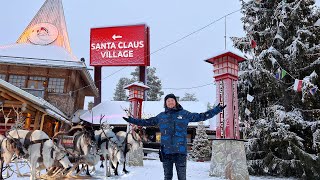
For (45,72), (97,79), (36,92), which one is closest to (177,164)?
(36,92)

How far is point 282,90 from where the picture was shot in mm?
12297

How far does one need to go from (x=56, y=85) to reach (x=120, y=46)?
35.7 ft

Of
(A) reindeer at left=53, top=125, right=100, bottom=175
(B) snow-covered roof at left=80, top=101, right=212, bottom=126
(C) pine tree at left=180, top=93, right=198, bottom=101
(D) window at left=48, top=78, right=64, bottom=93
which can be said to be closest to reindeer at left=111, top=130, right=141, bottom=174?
(A) reindeer at left=53, top=125, right=100, bottom=175

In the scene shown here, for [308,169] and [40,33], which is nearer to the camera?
[308,169]

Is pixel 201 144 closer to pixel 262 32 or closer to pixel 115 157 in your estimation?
pixel 262 32

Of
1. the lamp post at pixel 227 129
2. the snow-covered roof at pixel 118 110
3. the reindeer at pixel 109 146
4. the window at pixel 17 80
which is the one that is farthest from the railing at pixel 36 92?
the lamp post at pixel 227 129

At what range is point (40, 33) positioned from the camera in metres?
27.3

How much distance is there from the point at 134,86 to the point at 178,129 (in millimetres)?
11075

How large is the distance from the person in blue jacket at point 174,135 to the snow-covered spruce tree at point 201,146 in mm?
19204

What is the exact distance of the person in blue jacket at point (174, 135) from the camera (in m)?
5.27

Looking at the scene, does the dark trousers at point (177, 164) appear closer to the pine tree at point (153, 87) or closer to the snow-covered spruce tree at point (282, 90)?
the snow-covered spruce tree at point (282, 90)

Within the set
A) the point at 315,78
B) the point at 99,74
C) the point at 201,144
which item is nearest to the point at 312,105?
the point at 315,78

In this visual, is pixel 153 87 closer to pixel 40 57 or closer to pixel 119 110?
pixel 119 110

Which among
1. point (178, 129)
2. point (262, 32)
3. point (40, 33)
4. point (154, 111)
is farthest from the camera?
point (154, 111)
